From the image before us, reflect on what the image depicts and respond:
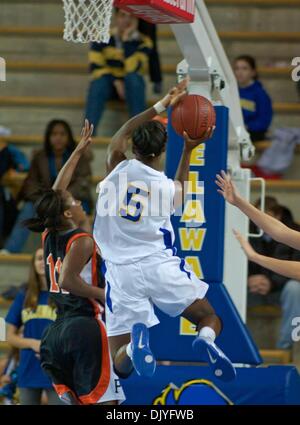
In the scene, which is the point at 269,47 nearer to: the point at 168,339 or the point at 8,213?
the point at 8,213

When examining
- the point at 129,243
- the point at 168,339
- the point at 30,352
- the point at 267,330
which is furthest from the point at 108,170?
the point at 267,330

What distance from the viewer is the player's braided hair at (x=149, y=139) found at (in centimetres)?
756

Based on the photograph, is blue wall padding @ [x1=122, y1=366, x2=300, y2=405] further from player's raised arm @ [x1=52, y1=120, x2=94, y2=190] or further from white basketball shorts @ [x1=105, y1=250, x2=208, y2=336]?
player's raised arm @ [x1=52, y1=120, x2=94, y2=190]

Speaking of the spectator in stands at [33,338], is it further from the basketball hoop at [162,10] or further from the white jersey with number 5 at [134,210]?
the basketball hoop at [162,10]

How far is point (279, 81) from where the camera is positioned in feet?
43.2

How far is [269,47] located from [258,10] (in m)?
0.48

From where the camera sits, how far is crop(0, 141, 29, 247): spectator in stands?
1191 cm

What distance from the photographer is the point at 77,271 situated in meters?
8.09

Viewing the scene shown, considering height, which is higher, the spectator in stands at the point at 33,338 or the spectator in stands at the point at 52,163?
the spectator in stands at the point at 52,163

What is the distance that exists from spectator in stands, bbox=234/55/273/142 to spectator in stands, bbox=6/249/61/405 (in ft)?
10.2

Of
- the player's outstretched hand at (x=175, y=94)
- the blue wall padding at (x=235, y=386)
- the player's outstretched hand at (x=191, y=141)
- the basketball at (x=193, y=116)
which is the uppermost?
the player's outstretched hand at (x=175, y=94)

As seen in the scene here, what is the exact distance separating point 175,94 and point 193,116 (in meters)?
0.31

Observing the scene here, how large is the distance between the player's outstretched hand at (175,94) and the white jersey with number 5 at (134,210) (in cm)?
49

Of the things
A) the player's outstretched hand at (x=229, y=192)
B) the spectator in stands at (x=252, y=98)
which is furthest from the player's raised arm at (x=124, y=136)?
the spectator in stands at (x=252, y=98)
